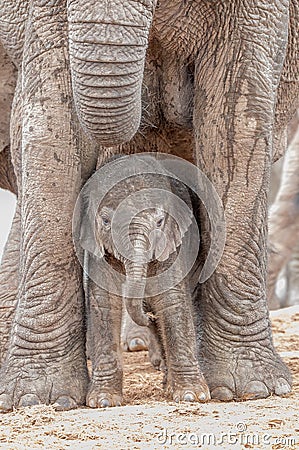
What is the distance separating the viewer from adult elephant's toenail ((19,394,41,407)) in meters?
4.80

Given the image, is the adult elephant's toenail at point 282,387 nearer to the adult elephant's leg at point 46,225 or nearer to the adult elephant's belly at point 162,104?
the adult elephant's leg at point 46,225

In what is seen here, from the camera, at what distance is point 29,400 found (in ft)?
15.8

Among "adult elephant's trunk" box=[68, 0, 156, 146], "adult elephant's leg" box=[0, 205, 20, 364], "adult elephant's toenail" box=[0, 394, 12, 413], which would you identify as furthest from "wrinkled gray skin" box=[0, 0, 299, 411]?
"adult elephant's leg" box=[0, 205, 20, 364]

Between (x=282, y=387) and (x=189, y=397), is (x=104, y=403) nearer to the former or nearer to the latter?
(x=189, y=397)

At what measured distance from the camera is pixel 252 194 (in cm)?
504

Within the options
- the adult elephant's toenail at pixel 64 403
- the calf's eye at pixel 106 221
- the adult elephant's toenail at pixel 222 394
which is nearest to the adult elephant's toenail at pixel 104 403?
the adult elephant's toenail at pixel 64 403

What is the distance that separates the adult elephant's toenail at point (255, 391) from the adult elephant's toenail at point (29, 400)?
67 centimetres

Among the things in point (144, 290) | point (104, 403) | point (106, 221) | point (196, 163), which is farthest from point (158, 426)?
point (196, 163)

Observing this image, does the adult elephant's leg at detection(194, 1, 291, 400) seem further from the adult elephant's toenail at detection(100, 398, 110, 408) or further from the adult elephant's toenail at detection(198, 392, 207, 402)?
the adult elephant's toenail at detection(100, 398, 110, 408)

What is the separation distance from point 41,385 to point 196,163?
943 mm

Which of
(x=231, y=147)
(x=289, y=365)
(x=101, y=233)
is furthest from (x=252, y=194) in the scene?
(x=289, y=365)

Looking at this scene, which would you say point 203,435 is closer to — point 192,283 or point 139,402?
point 139,402

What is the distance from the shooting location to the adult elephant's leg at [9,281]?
566 cm

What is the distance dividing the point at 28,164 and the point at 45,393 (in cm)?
73
